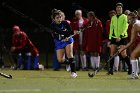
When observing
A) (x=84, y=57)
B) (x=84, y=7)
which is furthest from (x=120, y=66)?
(x=84, y=7)

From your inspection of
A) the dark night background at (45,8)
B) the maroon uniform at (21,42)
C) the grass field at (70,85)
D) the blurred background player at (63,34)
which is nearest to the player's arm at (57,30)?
the blurred background player at (63,34)

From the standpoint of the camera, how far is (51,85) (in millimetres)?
13820

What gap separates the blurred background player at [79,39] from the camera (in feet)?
66.3

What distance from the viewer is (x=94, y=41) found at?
20.5 m

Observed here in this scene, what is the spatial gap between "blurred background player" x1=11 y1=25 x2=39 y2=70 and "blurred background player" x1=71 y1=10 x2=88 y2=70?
5.01 feet

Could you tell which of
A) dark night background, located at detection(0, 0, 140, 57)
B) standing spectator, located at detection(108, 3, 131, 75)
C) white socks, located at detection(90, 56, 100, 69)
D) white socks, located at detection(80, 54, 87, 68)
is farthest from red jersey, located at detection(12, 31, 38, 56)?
dark night background, located at detection(0, 0, 140, 57)

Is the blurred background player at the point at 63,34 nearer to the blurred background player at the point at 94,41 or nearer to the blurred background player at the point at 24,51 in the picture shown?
the blurred background player at the point at 94,41

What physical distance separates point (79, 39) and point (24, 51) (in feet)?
6.68

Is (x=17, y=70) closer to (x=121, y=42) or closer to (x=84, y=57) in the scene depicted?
(x=84, y=57)

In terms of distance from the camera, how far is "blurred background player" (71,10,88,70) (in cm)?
2022

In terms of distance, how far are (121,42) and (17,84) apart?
15.9ft

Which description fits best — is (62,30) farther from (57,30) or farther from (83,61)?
(83,61)

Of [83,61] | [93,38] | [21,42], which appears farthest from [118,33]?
[21,42]

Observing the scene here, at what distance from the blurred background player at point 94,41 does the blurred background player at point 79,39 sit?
0.58 feet
